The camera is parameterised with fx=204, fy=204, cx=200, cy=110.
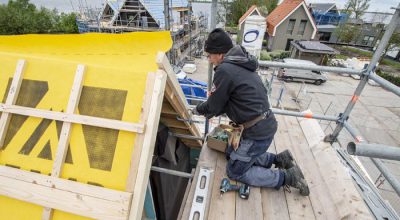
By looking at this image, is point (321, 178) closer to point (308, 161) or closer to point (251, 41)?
point (308, 161)

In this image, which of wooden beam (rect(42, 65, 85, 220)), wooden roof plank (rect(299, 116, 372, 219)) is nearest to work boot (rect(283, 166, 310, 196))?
wooden roof plank (rect(299, 116, 372, 219))

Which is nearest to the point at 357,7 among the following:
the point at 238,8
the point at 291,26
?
the point at 291,26

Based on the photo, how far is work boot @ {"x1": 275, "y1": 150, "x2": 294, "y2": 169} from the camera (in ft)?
8.82

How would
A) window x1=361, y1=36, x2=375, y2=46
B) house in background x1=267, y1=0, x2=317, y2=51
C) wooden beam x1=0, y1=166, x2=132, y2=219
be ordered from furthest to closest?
window x1=361, y1=36, x2=375, y2=46
house in background x1=267, y1=0, x2=317, y2=51
wooden beam x1=0, y1=166, x2=132, y2=219

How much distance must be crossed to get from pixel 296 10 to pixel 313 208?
93.4ft

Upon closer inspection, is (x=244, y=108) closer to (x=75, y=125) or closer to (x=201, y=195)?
(x=201, y=195)

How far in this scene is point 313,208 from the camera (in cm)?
236

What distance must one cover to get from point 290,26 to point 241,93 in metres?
28.9

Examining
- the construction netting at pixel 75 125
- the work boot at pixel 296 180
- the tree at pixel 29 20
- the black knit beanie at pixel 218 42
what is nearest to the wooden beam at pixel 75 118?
the construction netting at pixel 75 125

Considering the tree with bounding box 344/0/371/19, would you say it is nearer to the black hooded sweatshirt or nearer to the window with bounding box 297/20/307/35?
the window with bounding box 297/20/307/35

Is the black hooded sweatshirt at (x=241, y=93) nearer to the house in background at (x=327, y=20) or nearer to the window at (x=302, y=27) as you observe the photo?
the window at (x=302, y=27)

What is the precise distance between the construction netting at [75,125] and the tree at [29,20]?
103 ft

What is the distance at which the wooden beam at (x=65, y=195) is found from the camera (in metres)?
1.79

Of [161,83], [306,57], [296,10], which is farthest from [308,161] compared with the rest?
[296,10]
